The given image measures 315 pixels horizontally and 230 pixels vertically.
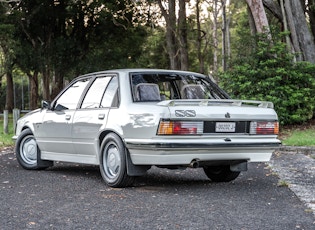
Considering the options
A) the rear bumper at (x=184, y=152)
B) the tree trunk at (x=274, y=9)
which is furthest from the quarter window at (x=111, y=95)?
the tree trunk at (x=274, y=9)

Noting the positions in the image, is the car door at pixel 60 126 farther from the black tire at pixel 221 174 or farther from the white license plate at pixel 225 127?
the white license plate at pixel 225 127

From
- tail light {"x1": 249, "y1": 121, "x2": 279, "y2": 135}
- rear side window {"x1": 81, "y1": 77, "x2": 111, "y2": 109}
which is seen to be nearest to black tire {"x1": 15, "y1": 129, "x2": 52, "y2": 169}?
rear side window {"x1": 81, "y1": 77, "x2": 111, "y2": 109}

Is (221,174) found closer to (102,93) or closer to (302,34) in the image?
(102,93)

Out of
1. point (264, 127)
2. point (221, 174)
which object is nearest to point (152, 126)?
point (264, 127)

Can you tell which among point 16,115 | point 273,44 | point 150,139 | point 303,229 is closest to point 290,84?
point 273,44

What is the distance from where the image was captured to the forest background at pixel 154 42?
59.6ft

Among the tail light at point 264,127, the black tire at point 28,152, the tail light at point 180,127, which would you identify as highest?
the tail light at point 180,127

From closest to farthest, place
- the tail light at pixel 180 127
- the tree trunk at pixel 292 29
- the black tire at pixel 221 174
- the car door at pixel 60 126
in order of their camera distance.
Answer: the tail light at pixel 180 127 < the black tire at pixel 221 174 < the car door at pixel 60 126 < the tree trunk at pixel 292 29

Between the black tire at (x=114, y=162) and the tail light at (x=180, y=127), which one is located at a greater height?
the tail light at (x=180, y=127)

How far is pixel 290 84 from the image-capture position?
18.2 meters

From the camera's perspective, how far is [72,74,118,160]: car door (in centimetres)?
825

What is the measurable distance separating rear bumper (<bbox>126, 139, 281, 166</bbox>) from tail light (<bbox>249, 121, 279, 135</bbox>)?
19 cm

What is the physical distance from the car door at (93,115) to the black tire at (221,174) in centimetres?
173

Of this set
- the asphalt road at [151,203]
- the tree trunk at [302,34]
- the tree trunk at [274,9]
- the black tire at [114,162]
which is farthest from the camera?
the tree trunk at [274,9]
